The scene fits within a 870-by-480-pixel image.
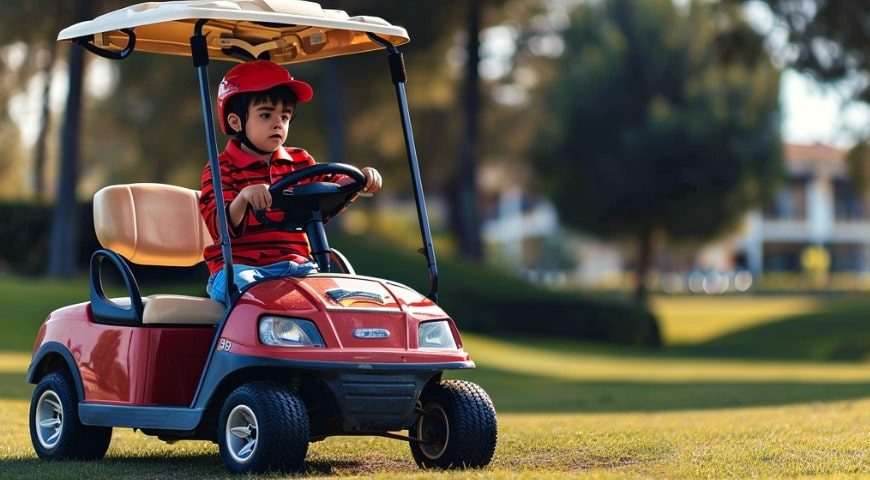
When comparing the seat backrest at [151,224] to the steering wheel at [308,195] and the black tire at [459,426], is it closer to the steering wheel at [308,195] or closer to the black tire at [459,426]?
the steering wheel at [308,195]

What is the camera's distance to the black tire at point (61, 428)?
7582mm

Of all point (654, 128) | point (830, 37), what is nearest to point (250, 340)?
point (830, 37)

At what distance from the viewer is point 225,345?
660 cm

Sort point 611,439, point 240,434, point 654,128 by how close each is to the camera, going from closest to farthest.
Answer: point 240,434
point 611,439
point 654,128

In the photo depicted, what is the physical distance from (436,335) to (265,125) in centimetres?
141

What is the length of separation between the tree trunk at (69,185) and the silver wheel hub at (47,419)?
20.9 meters

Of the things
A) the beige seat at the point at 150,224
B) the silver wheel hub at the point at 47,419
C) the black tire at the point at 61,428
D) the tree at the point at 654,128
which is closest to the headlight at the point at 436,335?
the beige seat at the point at 150,224

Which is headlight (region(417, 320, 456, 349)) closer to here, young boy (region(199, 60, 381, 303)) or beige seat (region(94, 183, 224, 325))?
young boy (region(199, 60, 381, 303))

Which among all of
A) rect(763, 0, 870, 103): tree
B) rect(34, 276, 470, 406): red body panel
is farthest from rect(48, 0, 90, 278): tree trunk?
rect(34, 276, 470, 406): red body panel

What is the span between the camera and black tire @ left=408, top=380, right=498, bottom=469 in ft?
22.6

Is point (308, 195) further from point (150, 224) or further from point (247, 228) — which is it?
point (150, 224)

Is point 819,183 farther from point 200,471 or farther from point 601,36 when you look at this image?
point 200,471

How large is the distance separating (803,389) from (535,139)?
25.1 m

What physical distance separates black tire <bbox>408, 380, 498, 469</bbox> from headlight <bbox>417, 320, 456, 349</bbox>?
275mm
